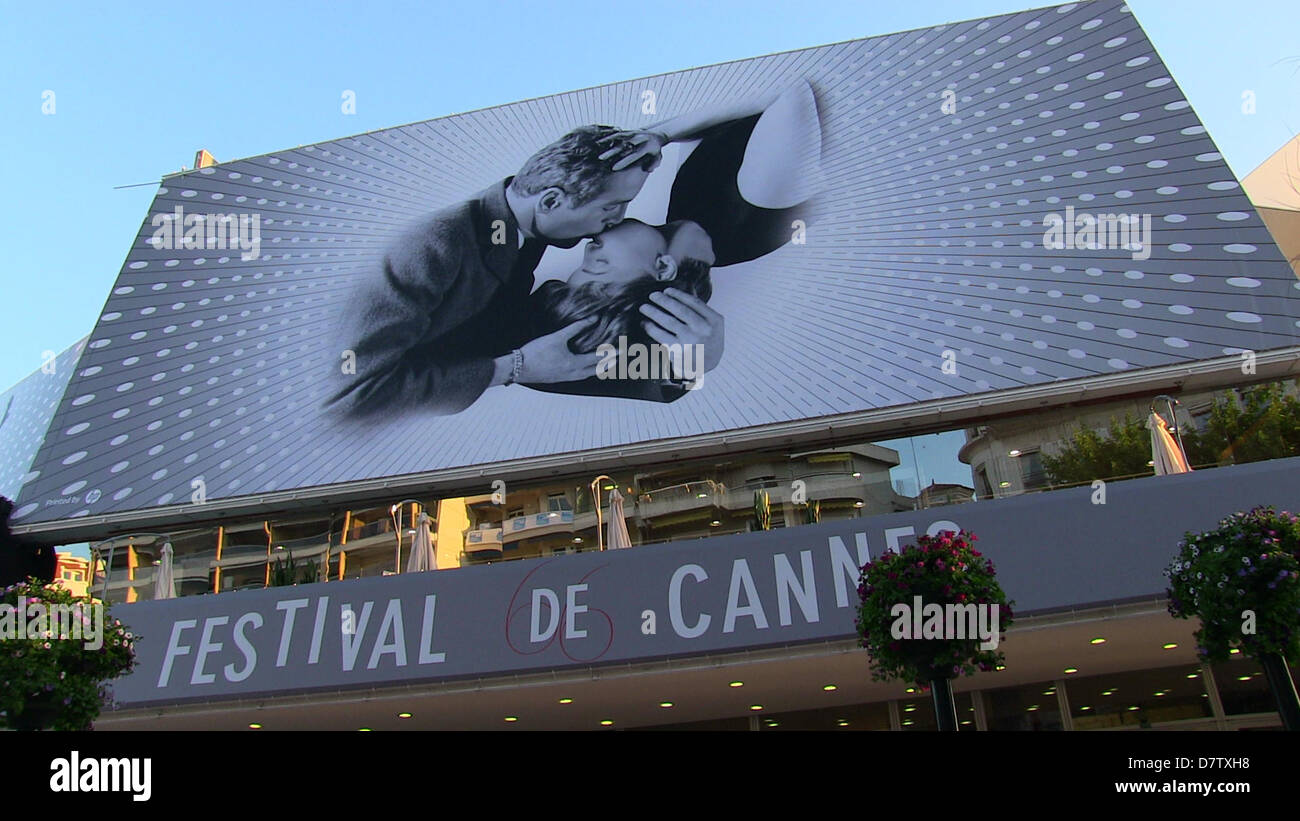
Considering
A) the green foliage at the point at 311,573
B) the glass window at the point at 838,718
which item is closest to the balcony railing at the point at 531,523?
the green foliage at the point at 311,573

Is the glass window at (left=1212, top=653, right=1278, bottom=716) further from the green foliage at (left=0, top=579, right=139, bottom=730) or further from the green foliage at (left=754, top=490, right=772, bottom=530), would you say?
the green foliage at (left=0, top=579, right=139, bottom=730)

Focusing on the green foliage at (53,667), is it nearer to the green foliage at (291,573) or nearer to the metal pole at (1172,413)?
the green foliage at (291,573)

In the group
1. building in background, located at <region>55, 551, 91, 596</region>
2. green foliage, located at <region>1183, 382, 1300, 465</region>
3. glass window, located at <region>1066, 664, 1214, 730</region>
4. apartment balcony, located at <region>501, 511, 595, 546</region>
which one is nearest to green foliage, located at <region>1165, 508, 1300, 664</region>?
glass window, located at <region>1066, 664, 1214, 730</region>

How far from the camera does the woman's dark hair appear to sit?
15.6 meters

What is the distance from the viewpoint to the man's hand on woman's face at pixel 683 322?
49.6 ft

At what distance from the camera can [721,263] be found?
51.9ft

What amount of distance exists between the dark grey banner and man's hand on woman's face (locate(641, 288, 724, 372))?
Result: 195 inches

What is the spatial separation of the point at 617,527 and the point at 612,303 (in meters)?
4.62

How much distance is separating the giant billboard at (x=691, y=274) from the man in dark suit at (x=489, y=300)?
2.2 inches

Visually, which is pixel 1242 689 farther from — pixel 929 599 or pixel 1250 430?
pixel 929 599

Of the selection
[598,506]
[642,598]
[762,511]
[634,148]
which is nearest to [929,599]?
[642,598]

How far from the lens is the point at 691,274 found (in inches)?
623
